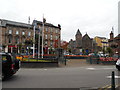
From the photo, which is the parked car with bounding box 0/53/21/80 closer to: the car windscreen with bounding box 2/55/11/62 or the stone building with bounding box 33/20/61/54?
the car windscreen with bounding box 2/55/11/62

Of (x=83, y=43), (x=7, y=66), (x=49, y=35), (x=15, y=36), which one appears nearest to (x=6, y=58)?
(x=7, y=66)

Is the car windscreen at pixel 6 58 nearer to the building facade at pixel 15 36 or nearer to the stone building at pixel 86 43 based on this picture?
the building facade at pixel 15 36

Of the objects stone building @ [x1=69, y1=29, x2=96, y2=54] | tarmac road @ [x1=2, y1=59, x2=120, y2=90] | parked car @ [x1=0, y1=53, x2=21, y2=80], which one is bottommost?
tarmac road @ [x1=2, y1=59, x2=120, y2=90]

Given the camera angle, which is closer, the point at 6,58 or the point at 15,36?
the point at 6,58

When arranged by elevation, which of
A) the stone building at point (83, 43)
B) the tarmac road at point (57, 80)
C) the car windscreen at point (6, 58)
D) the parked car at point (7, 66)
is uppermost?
the stone building at point (83, 43)

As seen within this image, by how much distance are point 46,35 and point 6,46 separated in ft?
50.8

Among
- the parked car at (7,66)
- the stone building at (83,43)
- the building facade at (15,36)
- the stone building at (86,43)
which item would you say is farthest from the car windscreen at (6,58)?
the stone building at (86,43)

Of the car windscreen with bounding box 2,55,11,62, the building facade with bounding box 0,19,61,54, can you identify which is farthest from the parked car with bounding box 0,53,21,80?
the building facade with bounding box 0,19,61,54

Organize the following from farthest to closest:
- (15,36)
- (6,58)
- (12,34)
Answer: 1. (15,36)
2. (12,34)
3. (6,58)

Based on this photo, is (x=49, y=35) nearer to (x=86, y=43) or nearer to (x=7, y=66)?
(x=86, y=43)

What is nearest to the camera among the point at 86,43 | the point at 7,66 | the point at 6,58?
the point at 7,66

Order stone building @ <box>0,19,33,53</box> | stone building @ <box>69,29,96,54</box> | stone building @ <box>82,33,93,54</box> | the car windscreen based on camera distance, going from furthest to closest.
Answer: stone building @ <box>82,33,93,54</box> → stone building @ <box>69,29,96,54</box> → stone building @ <box>0,19,33,53</box> → the car windscreen

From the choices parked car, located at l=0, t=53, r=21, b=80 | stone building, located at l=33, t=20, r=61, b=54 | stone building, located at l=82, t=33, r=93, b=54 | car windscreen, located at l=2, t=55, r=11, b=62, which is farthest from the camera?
stone building, located at l=82, t=33, r=93, b=54

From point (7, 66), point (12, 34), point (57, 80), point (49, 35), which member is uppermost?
point (49, 35)
